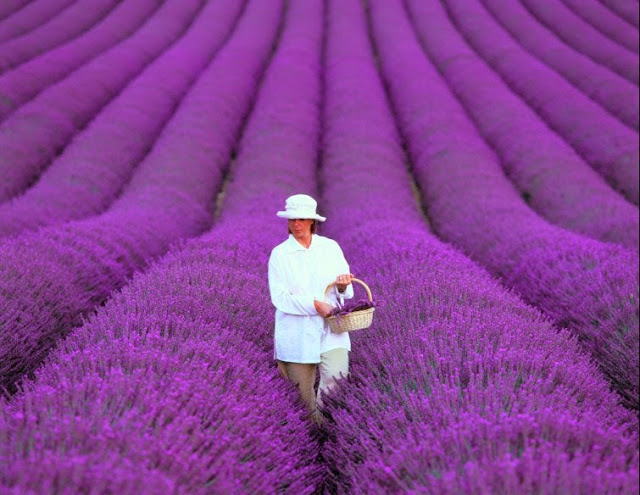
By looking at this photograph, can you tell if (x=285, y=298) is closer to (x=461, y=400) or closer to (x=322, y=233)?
(x=461, y=400)

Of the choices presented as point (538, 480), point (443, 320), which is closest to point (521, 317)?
point (443, 320)

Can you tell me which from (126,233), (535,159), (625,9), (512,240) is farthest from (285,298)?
(625,9)

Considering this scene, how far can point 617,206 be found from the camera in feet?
25.4

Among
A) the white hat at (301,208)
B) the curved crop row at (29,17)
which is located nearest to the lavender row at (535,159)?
the white hat at (301,208)

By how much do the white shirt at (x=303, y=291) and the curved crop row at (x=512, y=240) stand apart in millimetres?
1516

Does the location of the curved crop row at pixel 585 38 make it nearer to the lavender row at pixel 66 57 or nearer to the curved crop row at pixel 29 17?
the lavender row at pixel 66 57

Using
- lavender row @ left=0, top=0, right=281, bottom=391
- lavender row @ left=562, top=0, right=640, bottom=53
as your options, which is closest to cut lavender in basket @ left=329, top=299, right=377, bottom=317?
lavender row @ left=0, top=0, right=281, bottom=391

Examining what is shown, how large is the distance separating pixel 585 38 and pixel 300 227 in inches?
631

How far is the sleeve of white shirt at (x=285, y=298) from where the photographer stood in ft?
→ 10.3

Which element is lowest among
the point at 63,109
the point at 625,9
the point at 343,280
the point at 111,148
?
the point at 625,9

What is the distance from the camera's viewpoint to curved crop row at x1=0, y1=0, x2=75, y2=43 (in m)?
14.3

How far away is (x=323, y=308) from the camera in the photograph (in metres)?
3.12

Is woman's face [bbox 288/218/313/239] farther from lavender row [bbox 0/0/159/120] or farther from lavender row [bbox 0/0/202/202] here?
lavender row [bbox 0/0/159/120]

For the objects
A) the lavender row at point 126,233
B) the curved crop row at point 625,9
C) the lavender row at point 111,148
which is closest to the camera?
the lavender row at point 126,233
